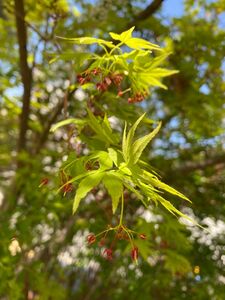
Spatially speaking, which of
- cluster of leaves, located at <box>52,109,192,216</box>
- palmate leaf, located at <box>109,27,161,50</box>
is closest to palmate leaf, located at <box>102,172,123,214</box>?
cluster of leaves, located at <box>52,109,192,216</box>

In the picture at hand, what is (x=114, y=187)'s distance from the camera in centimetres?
87

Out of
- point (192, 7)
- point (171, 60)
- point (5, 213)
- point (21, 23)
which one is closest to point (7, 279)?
point (5, 213)

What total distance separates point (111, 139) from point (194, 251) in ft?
7.46

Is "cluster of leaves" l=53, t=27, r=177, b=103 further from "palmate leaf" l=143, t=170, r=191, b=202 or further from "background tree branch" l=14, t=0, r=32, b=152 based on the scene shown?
"background tree branch" l=14, t=0, r=32, b=152

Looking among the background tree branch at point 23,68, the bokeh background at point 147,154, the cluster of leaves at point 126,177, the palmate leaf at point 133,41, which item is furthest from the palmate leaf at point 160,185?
the background tree branch at point 23,68

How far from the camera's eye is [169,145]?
145 inches

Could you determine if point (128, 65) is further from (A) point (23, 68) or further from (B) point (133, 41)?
(A) point (23, 68)

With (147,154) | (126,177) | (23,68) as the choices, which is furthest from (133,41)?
(147,154)

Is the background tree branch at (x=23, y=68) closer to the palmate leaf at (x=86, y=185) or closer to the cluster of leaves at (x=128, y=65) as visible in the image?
the cluster of leaves at (x=128, y=65)

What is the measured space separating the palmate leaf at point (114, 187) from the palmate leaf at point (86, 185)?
0.02 m

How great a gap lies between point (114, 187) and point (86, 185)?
56 mm

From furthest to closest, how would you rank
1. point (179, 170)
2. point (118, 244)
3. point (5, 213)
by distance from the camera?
point (179, 170)
point (118, 244)
point (5, 213)

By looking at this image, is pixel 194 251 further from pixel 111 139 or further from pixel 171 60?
pixel 111 139

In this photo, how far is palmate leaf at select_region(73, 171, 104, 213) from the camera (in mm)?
864
